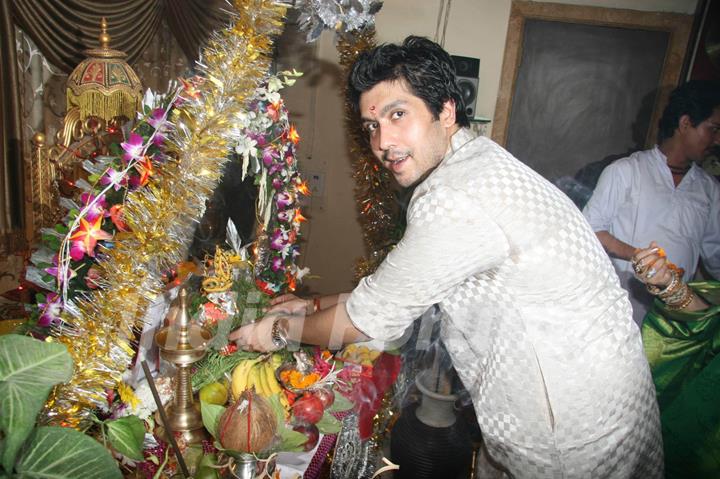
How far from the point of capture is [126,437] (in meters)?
0.65

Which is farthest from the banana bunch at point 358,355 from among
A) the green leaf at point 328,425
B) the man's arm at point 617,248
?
the man's arm at point 617,248

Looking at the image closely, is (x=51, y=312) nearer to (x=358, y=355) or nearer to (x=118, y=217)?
(x=118, y=217)

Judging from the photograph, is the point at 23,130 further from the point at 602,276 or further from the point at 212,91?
the point at 602,276

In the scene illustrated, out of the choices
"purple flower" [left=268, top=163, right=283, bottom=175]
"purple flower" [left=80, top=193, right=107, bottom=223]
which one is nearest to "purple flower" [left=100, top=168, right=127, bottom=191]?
"purple flower" [left=80, top=193, right=107, bottom=223]

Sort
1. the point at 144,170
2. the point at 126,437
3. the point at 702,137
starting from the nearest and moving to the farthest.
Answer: the point at 126,437, the point at 144,170, the point at 702,137

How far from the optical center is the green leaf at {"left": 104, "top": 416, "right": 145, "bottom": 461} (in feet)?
2.10

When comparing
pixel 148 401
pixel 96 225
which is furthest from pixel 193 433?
pixel 96 225

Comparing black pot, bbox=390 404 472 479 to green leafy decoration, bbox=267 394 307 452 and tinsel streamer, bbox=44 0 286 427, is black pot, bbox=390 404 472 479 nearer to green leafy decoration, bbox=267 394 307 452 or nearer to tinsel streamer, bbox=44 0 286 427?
green leafy decoration, bbox=267 394 307 452

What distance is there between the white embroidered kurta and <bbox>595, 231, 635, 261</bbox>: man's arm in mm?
1087

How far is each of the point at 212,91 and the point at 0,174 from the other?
234cm

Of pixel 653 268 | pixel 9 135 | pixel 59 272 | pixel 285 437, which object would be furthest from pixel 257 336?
pixel 9 135

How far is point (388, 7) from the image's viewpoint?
2.65m

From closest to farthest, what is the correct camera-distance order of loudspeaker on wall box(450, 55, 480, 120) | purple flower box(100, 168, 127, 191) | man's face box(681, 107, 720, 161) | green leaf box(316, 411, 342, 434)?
purple flower box(100, 168, 127, 191)
green leaf box(316, 411, 342, 434)
man's face box(681, 107, 720, 161)
loudspeaker on wall box(450, 55, 480, 120)

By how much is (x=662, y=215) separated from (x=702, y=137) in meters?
0.35
